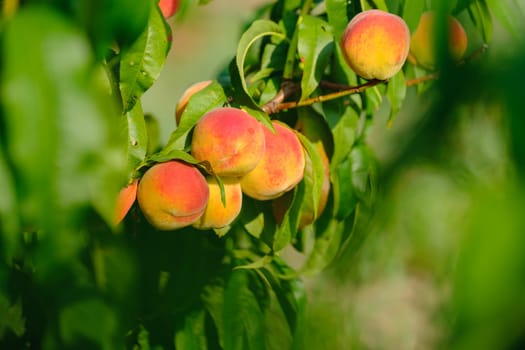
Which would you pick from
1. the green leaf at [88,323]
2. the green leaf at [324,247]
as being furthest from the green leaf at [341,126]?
the green leaf at [88,323]

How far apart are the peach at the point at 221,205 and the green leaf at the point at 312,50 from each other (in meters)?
0.13

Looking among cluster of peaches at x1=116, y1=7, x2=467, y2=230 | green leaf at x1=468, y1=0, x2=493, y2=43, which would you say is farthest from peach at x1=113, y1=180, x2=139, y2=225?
green leaf at x1=468, y1=0, x2=493, y2=43

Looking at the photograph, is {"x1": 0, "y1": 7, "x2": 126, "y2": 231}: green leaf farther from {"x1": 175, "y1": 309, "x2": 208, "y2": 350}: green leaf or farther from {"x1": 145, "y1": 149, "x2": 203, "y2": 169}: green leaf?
{"x1": 175, "y1": 309, "x2": 208, "y2": 350}: green leaf

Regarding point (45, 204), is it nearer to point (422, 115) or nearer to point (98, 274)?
point (422, 115)

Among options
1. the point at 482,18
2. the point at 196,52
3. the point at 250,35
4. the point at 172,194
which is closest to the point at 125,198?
the point at 172,194

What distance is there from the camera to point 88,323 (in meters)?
0.58

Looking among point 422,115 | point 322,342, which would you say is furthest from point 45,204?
point 322,342

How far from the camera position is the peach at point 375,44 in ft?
2.91

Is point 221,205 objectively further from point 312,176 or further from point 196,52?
point 196,52

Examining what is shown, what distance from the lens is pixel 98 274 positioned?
2.19 ft

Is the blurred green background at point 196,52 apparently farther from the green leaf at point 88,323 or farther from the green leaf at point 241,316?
the green leaf at point 88,323

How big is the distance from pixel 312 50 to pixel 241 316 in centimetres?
34

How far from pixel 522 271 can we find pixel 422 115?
72 millimetres

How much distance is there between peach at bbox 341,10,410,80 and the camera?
2.91 feet
